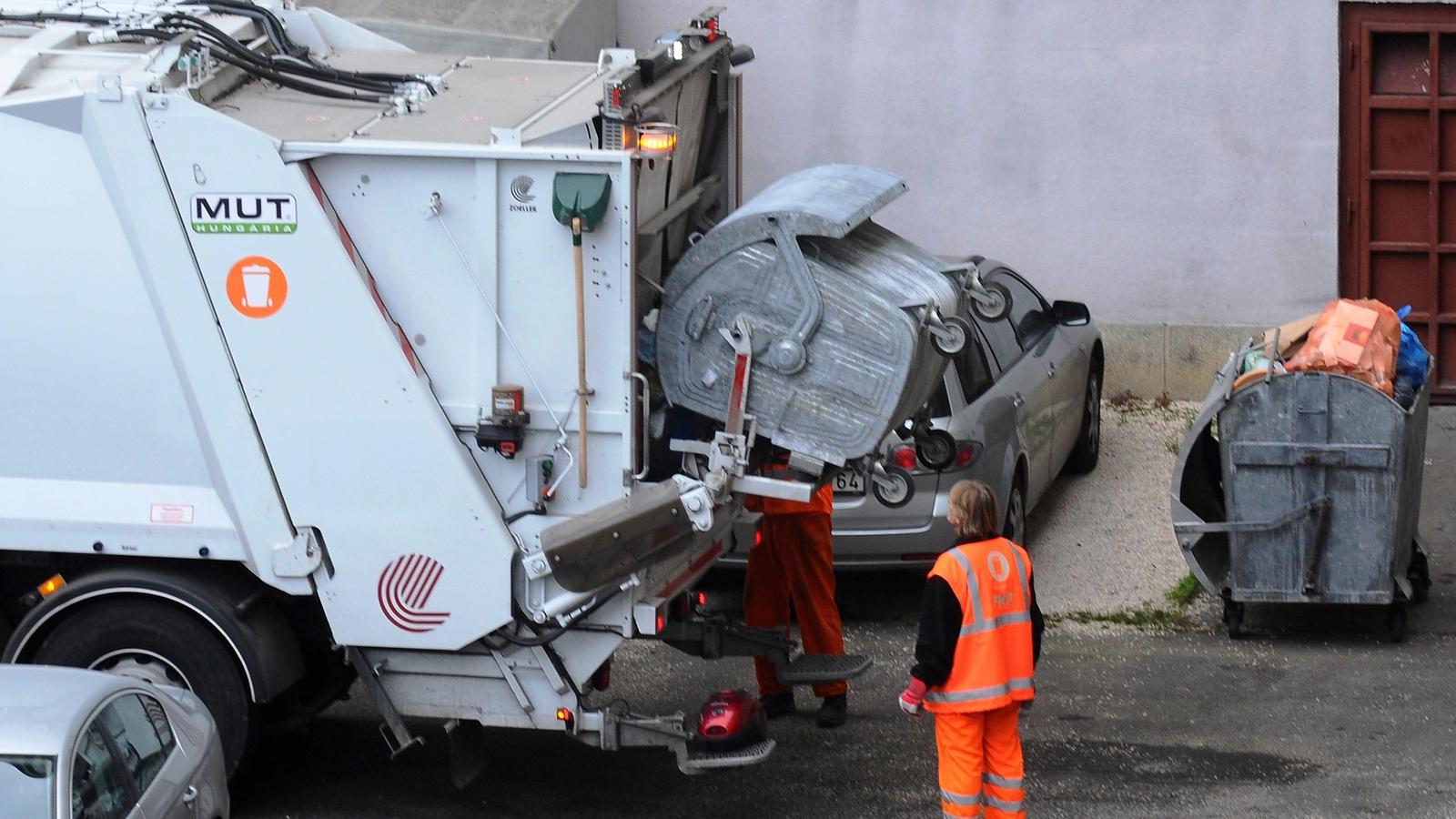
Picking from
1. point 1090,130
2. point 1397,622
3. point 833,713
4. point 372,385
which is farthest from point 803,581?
point 1090,130

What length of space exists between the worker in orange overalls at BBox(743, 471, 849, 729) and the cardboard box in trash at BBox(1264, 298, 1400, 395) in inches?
95.0

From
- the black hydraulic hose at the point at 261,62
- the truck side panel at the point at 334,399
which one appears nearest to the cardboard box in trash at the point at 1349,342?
the truck side panel at the point at 334,399

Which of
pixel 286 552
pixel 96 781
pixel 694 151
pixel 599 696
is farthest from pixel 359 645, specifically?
pixel 694 151

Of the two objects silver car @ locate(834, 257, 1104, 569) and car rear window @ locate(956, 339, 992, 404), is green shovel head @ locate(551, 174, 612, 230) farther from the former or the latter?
car rear window @ locate(956, 339, 992, 404)

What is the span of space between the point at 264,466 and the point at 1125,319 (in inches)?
295

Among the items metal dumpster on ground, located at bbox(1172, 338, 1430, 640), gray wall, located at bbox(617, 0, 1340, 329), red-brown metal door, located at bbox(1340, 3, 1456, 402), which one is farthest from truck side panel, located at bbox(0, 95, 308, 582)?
red-brown metal door, located at bbox(1340, 3, 1456, 402)

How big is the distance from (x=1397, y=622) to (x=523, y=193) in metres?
5.00

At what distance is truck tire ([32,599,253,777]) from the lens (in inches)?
246

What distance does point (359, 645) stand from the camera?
20.0 ft

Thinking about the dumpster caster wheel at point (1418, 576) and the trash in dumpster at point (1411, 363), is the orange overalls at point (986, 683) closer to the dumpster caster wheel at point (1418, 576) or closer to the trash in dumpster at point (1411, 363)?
the trash in dumpster at point (1411, 363)

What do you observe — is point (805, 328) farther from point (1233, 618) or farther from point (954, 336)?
point (1233, 618)

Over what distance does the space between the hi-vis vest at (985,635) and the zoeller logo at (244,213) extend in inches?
94.6

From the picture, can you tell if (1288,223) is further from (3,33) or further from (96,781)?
(96,781)

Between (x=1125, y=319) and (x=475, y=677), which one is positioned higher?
(x=1125, y=319)
